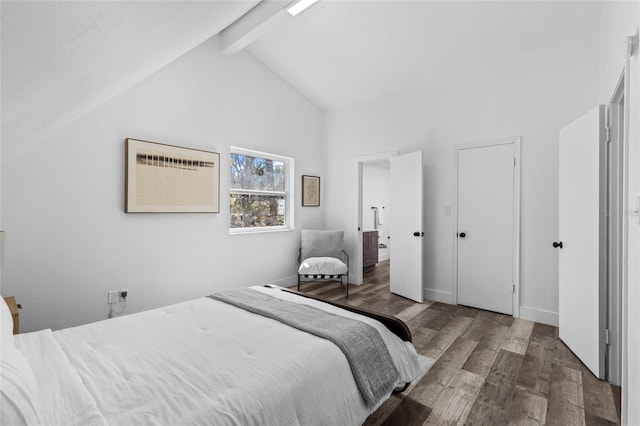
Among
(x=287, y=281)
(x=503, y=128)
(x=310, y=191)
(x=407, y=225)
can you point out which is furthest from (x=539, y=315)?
(x=310, y=191)

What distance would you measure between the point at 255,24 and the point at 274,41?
25.0 inches

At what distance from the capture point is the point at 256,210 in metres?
4.34

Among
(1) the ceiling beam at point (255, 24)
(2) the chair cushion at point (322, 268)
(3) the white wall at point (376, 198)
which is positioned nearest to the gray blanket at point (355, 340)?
(2) the chair cushion at point (322, 268)

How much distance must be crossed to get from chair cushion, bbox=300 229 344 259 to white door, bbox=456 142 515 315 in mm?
1667

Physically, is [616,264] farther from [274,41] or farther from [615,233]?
[274,41]

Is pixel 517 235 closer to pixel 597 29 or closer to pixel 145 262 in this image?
pixel 597 29

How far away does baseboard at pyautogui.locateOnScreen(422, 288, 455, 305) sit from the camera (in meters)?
3.84

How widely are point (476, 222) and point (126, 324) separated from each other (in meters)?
3.60

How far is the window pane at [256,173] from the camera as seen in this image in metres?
4.07

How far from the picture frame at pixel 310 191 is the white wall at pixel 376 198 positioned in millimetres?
2185

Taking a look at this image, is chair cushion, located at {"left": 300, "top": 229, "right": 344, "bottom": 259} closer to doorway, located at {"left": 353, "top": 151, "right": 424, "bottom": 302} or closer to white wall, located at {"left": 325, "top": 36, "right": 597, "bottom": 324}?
white wall, located at {"left": 325, "top": 36, "right": 597, "bottom": 324}

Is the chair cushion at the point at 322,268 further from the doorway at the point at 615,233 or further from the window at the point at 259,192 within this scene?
the doorway at the point at 615,233

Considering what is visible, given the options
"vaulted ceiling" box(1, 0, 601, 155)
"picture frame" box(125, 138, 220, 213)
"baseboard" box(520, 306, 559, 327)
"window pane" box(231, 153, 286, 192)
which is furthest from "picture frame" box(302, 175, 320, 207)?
"baseboard" box(520, 306, 559, 327)

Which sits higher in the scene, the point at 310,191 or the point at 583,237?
the point at 310,191
